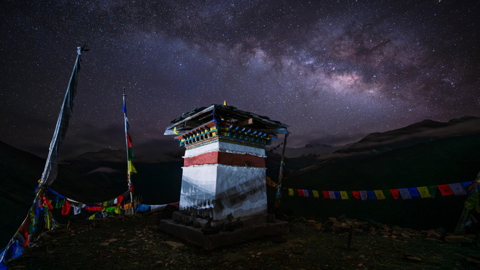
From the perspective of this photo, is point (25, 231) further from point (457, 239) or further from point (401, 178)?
point (401, 178)

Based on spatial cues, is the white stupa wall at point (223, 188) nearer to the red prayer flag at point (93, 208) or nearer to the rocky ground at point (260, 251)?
the rocky ground at point (260, 251)

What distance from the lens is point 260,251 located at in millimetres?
6344

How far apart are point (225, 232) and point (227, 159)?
271cm

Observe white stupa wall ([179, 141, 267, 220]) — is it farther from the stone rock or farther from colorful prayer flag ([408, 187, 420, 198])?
colorful prayer flag ([408, 187, 420, 198])

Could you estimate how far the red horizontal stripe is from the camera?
8.17m

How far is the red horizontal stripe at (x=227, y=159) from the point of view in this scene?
817cm

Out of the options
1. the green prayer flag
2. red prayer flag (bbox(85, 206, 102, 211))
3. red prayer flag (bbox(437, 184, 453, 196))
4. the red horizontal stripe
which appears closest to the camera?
the red horizontal stripe

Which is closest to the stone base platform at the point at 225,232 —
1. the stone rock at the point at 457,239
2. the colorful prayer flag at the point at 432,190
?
the stone rock at the point at 457,239

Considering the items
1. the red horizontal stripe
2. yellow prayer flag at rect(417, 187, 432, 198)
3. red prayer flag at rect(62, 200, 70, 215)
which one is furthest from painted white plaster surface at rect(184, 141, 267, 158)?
yellow prayer flag at rect(417, 187, 432, 198)

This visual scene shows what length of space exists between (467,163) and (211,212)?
23.3 m

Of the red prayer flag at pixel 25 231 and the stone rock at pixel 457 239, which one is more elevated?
the red prayer flag at pixel 25 231

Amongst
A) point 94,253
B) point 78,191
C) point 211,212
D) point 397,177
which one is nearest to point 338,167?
point 397,177

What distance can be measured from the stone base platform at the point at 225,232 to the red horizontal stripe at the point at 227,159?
7.51 ft

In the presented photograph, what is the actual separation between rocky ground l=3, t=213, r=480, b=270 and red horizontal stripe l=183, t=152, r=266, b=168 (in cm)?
302
